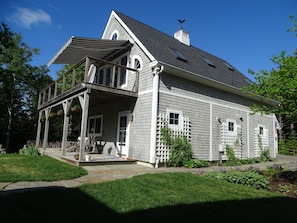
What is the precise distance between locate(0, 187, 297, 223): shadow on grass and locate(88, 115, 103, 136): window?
28.6 ft

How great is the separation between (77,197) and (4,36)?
57.7ft

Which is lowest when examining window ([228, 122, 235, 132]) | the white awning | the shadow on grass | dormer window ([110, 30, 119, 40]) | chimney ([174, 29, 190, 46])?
A: the shadow on grass

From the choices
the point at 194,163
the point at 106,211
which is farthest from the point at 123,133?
the point at 106,211

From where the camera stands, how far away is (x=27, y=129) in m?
20.5

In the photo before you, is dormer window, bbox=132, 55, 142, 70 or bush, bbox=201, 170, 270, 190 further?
dormer window, bbox=132, 55, 142, 70

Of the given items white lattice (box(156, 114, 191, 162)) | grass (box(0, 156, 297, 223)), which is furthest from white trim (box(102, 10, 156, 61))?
grass (box(0, 156, 297, 223))

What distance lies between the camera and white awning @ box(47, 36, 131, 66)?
371 inches

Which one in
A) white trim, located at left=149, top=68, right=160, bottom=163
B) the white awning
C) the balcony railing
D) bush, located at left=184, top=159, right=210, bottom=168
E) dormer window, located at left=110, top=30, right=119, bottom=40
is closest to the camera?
white trim, located at left=149, top=68, right=160, bottom=163

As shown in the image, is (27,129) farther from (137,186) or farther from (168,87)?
(137,186)

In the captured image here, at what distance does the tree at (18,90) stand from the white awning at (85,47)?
1066 cm

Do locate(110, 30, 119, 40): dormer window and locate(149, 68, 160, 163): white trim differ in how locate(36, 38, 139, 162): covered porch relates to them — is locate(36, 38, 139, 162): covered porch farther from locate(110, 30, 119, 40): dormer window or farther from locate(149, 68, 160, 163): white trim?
locate(149, 68, 160, 163): white trim

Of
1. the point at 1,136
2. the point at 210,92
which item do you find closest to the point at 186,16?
the point at 210,92

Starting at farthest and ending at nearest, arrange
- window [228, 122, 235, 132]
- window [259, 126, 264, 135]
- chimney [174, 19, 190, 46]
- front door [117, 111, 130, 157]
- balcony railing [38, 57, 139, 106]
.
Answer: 1. chimney [174, 19, 190, 46]
2. window [259, 126, 264, 135]
3. window [228, 122, 235, 132]
4. front door [117, 111, 130, 157]
5. balcony railing [38, 57, 139, 106]

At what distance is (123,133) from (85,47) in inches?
177
